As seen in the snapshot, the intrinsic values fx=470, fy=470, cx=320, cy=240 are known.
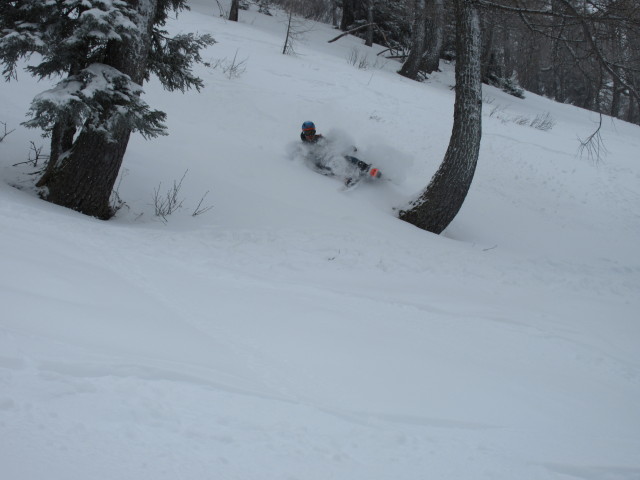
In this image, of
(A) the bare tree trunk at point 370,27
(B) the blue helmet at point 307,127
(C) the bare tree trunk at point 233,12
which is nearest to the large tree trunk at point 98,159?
(B) the blue helmet at point 307,127

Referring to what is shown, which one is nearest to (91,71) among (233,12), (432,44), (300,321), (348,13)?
(300,321)

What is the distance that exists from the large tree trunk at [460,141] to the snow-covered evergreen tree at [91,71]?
3.65 m

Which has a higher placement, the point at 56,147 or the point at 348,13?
the point at 348,13

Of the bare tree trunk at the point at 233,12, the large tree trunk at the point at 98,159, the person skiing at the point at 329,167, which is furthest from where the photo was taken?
the bare tree trunk at the point at 233,12

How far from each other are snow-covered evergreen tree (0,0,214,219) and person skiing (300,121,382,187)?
2856mm

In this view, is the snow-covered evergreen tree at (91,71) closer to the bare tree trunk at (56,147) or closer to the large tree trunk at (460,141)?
the bare tree trunk at (56,147)

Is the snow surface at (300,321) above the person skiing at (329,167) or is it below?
below

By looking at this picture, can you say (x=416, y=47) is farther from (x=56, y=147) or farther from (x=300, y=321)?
(x=300, y=321)

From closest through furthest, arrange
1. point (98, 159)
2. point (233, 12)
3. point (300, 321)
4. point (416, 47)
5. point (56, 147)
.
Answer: point (300, 321), point (98, 159), point (56, 147), point (416, 47), point (233, 12)

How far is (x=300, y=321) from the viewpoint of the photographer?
3842 mm

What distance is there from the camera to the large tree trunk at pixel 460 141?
6.77 meters

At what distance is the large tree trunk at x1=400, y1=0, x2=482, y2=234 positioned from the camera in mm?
6773

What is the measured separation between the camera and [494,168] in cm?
1034

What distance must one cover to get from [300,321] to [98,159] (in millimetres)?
3367
